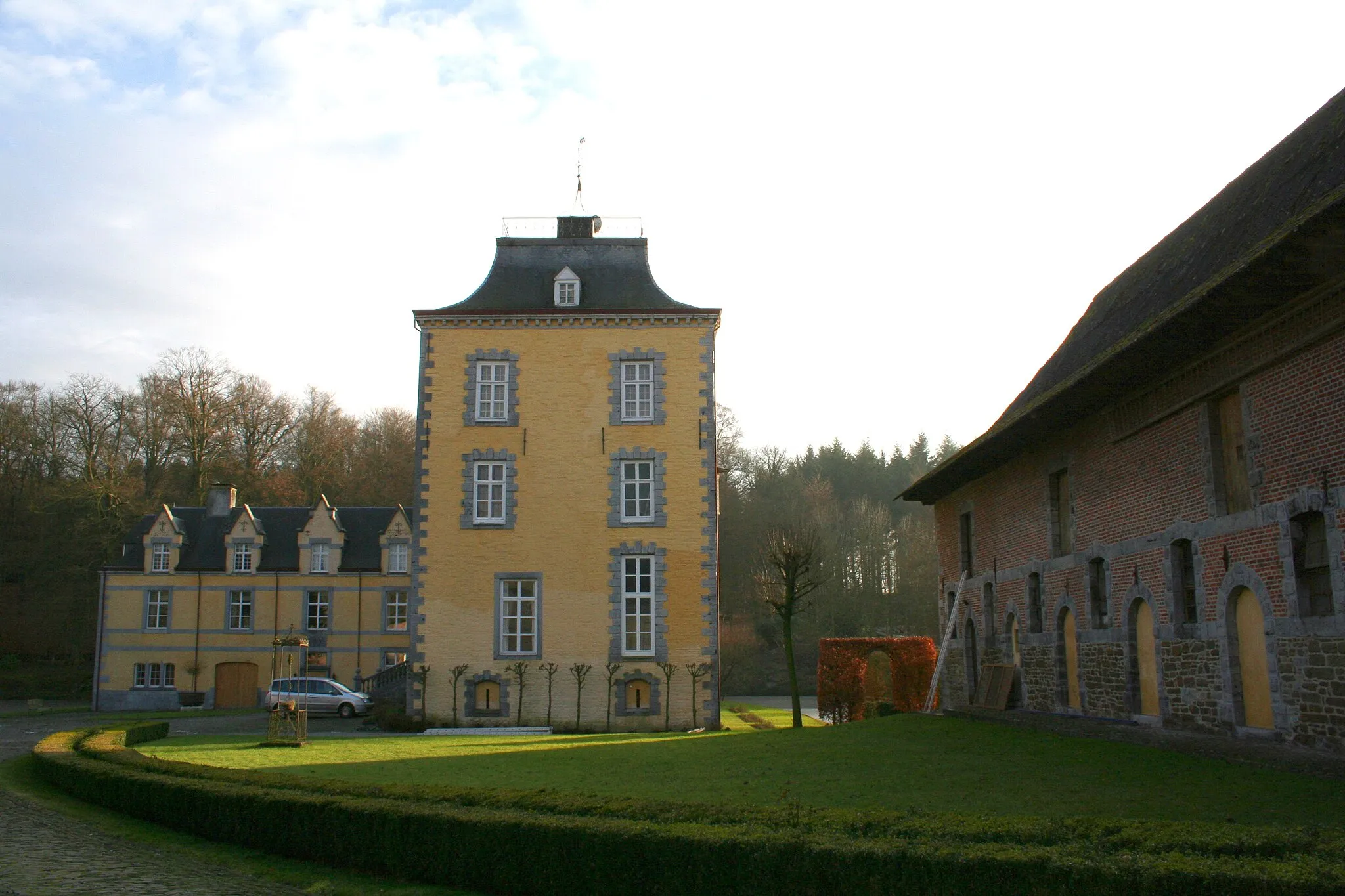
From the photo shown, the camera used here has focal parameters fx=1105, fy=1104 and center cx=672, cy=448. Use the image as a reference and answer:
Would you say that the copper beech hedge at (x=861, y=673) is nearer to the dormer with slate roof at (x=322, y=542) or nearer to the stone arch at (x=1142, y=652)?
the stone arch at (x=1142, y=652)

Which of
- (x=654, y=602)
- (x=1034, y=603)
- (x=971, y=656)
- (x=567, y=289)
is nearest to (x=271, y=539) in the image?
(x=567, y=289)

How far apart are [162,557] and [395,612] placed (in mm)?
9234

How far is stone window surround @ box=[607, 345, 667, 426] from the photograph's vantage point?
27.9 meters

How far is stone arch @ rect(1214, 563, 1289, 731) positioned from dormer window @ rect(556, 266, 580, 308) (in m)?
18.5

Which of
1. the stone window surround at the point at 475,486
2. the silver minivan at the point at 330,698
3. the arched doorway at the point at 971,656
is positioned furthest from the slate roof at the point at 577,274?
the silver minivan at the point at 330,698

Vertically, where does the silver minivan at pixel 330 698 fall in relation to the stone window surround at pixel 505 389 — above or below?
below

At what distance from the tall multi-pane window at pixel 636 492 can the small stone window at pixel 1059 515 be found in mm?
10492

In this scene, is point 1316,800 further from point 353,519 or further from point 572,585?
point 353,519

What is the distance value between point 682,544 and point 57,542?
1449 inches

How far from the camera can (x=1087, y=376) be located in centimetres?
1546

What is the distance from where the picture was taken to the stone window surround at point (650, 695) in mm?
26734

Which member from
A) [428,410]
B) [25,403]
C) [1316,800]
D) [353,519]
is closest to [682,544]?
[428,410]

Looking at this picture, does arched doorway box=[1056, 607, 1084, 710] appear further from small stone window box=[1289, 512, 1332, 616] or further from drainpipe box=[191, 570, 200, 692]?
drainpipe box=[191, 570, 200, 692]

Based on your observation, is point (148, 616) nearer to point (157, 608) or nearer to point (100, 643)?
point (157, 608)
